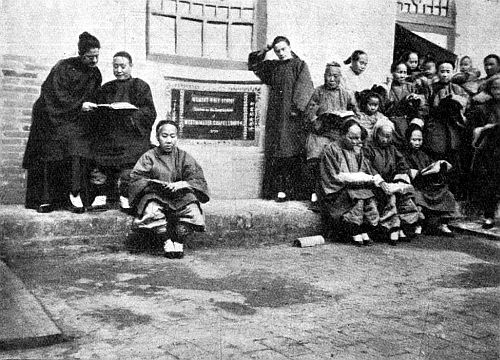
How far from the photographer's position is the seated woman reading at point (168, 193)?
241 inches

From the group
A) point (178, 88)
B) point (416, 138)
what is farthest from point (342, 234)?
point (178, 88)

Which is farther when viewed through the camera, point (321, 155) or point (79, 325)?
point (321, 155)

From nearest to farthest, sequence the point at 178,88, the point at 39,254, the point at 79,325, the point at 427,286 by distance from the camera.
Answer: the point at 79,325, the point at 427,286, the point at 39,254, the point at 178,88

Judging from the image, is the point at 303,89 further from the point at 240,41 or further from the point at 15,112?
the point at 15,112

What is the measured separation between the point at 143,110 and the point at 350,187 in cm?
240

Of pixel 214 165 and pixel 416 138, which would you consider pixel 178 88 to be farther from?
pixel 416 138

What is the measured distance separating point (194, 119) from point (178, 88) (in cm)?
43

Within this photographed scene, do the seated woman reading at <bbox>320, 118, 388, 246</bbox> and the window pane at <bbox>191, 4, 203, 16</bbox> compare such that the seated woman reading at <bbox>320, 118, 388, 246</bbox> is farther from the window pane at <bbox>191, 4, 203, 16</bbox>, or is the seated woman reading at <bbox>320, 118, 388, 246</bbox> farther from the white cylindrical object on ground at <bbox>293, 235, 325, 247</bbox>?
the window pane at <bbox>191, 4, 203, 16</bbox>

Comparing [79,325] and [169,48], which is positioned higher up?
[169,48]

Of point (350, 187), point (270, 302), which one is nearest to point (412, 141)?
point (350, 187)

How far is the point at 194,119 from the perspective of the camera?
8.07 meters

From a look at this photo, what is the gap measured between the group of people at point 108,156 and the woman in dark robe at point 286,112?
1832 millimetres

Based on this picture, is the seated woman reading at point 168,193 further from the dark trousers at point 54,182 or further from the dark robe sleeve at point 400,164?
the dark robe sleeve at point 400,164

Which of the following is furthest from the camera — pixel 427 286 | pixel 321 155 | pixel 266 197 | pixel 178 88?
pixel 266 197
